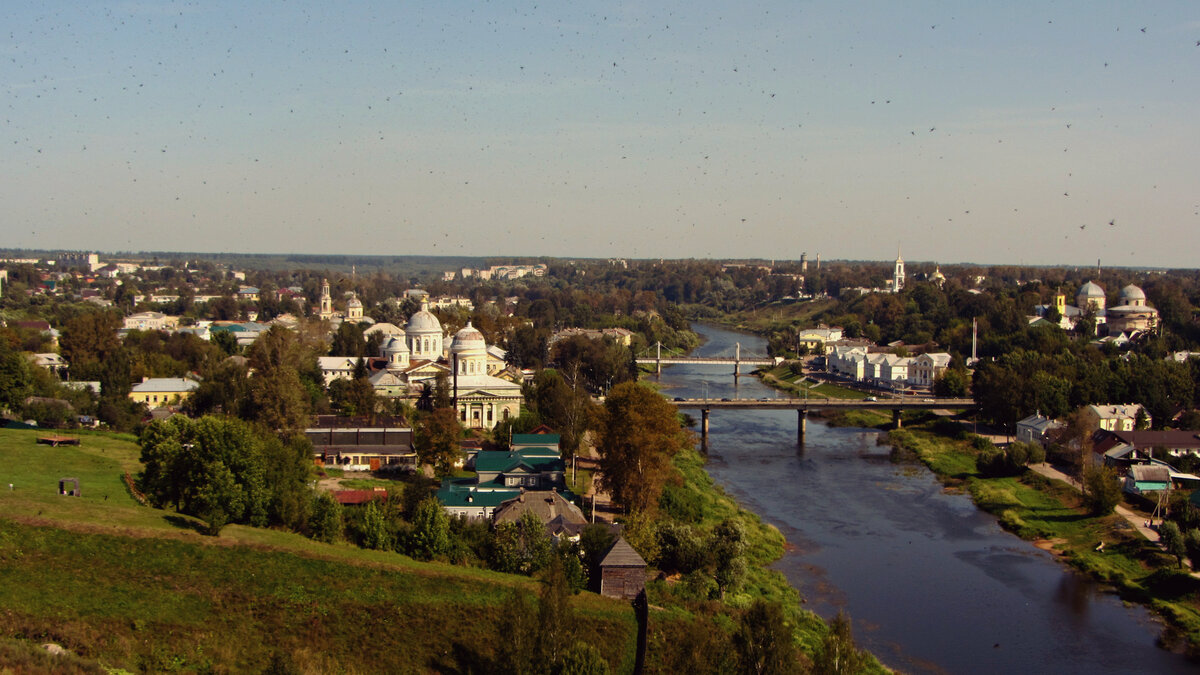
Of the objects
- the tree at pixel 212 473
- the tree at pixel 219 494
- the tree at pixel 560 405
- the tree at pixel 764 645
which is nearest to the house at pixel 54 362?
the tree at pixel 560 405

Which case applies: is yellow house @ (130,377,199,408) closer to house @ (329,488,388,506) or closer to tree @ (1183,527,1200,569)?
house @ (329,488,388,506)

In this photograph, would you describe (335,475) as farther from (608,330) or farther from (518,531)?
(608,330)

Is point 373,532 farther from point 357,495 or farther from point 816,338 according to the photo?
point 816,338

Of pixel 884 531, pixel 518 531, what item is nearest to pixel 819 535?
pixel 884 531

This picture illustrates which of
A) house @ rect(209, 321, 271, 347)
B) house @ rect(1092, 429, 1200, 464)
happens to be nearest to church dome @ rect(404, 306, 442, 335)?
house @ rect(209, 321, 271, 347)

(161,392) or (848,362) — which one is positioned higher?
(161,392)

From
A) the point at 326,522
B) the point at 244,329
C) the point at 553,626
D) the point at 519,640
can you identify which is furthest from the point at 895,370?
the point at 519,640
